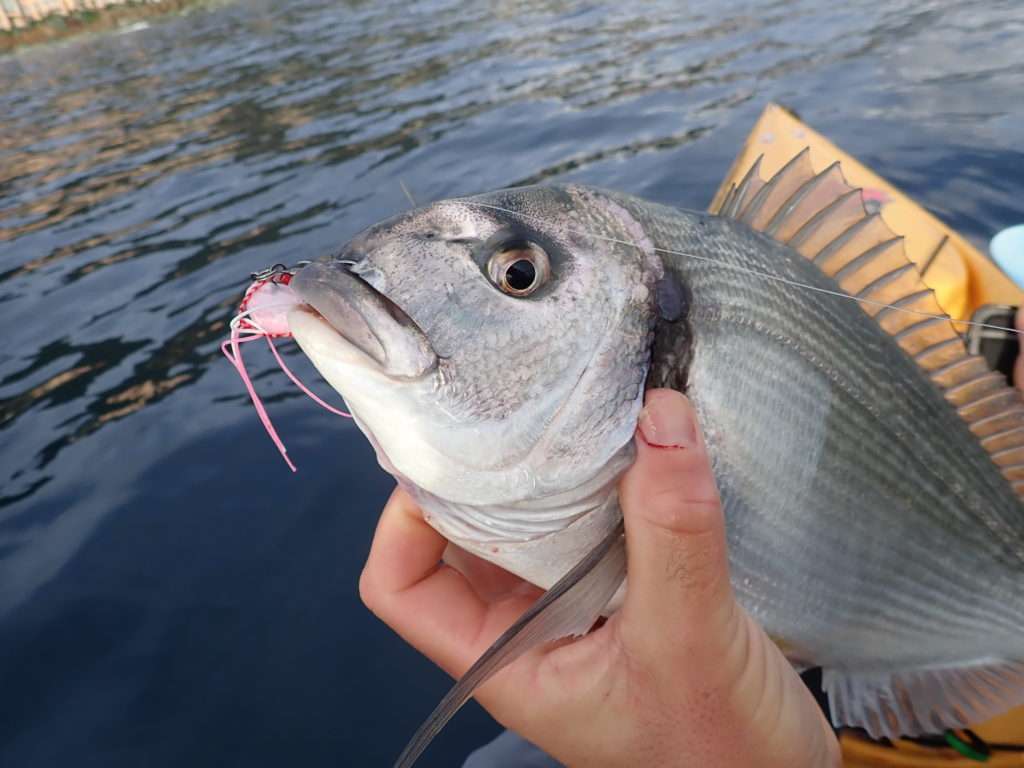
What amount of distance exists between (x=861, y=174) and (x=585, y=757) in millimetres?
3681

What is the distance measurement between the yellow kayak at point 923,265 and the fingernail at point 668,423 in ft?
4.83

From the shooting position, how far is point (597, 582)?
4.42 ft

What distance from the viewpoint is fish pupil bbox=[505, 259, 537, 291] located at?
1297 millimetres

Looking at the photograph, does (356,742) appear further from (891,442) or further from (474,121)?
(474,121)

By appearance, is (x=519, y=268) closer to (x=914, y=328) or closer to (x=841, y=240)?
(x=841, y=240)

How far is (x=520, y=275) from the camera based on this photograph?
1.30 meters

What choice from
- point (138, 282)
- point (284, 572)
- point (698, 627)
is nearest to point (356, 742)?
point (284, 572)

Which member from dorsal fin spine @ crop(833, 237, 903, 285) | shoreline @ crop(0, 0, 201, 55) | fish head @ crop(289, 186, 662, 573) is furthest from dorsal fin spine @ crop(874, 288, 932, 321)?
shoreline @ crop(0, 0, 201, 55)

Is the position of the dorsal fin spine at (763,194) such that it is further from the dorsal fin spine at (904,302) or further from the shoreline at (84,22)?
the shoreline at (84,22)

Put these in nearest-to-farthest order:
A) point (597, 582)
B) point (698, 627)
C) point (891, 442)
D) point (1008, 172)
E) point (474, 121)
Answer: point (698, 627) < point (597, 582) < point (891, 442) < point (1008, 172) < point (474, 121)

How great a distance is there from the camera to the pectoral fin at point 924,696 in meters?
1.74

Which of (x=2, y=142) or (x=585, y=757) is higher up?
(x=585, y=757)

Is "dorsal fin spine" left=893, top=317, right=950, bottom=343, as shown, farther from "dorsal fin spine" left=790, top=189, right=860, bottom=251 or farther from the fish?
"dorsal fin spine" left=790, top=189, right=860, bottom=251

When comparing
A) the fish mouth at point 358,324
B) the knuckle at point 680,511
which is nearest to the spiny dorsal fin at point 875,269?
the knuckle at point 680,511
